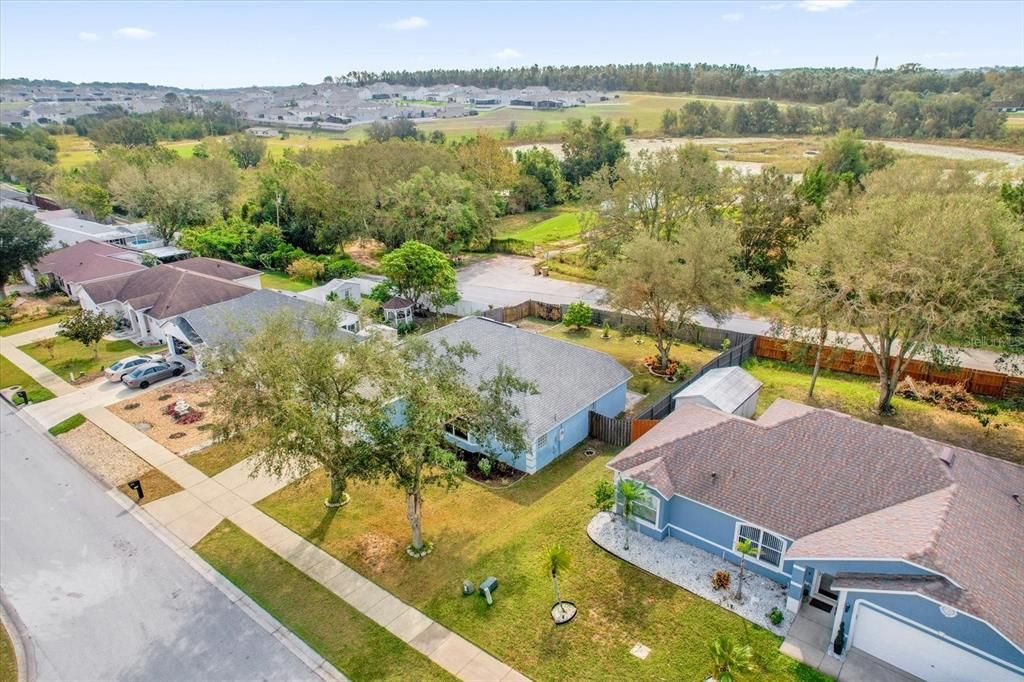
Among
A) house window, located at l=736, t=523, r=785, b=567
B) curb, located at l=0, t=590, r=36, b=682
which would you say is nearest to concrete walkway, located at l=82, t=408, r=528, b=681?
curb, located at l=0, t=590, r=36, b=682

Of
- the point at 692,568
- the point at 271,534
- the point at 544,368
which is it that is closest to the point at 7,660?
the point at 271,534

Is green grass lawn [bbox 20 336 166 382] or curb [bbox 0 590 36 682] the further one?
green grass lawn [bbox 20 336 166 382]

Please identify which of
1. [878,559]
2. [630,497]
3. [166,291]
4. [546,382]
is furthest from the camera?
[166,291]

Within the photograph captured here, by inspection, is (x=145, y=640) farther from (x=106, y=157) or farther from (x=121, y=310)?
(x=106, y=157)

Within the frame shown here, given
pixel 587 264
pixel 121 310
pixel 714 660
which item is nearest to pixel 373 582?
pixel 714 660

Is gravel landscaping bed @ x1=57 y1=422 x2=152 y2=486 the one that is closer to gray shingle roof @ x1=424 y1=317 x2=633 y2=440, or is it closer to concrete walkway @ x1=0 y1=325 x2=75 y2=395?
concrete walkway @ x1=0 y1=325 x2=75 y2=395

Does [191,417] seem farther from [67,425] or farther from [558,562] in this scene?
[558,562]
